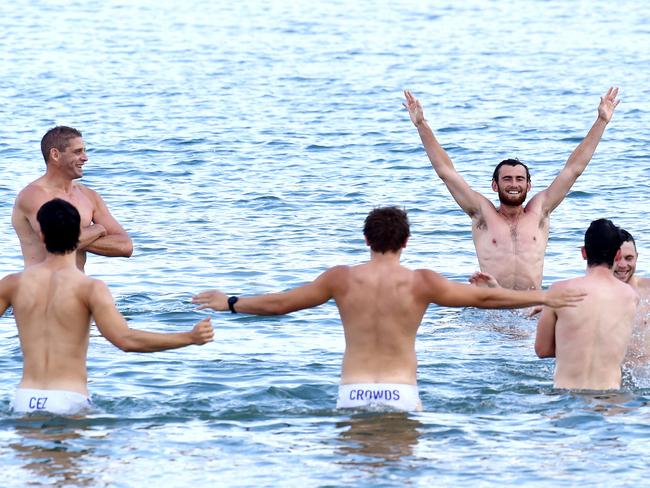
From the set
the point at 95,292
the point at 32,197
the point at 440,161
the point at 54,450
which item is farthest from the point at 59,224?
the point at 440,161

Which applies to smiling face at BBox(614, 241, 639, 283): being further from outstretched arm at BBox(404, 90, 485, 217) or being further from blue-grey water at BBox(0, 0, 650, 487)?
outstretched arm at BBox(404, 90, 485, 217)

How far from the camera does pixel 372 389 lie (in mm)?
10203

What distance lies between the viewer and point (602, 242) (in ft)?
34.9

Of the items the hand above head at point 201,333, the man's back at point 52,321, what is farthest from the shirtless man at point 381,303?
the man's back at point 52,321

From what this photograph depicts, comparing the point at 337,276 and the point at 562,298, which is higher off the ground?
the point at 337,276

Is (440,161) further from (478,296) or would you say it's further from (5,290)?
(5,290)

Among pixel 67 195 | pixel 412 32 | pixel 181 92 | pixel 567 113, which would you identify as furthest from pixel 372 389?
pixel 412 32

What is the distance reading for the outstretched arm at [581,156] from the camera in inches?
550

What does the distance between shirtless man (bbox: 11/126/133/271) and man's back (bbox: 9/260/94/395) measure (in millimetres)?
2379

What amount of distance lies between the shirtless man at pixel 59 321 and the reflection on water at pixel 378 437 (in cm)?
133

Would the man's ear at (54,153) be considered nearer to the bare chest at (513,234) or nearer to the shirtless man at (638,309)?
the bare chest at (513,234)

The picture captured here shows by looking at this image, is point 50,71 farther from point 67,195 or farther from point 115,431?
point 115,431

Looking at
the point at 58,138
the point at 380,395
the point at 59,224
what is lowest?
the point at 380,395

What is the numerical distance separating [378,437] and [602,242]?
2.17m
